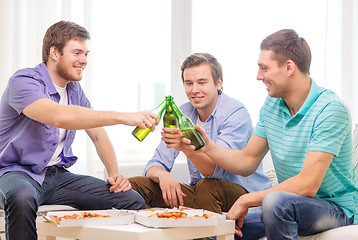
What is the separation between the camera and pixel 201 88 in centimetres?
261

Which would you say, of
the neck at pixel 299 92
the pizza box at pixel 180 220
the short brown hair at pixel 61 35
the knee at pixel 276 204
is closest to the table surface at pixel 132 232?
the pizza box at pixel 180 220

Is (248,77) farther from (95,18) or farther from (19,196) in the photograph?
(19,196)

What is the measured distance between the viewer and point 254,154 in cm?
231

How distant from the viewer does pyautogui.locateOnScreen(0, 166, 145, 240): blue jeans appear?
200 cm

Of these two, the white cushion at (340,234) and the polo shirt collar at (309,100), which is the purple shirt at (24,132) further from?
the white cushion at (340,234)

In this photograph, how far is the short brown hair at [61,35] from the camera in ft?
8.06

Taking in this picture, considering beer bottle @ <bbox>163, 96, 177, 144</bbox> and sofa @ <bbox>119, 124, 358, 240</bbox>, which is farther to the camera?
beer bottle @ <bbox>163, 96, 177, 144</bbox>

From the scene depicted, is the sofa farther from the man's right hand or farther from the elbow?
the elbow

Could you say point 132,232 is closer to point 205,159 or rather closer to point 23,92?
point 205,159

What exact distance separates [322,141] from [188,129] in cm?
55

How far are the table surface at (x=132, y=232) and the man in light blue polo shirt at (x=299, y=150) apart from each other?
203 mm

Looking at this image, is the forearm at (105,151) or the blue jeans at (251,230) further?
the forearm at (105,151)

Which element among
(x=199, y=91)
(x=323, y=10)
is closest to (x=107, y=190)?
(x=199, y=91)

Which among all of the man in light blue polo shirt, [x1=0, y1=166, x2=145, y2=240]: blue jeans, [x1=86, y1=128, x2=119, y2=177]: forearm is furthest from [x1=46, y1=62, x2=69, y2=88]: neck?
the man in light blue polo shirt
